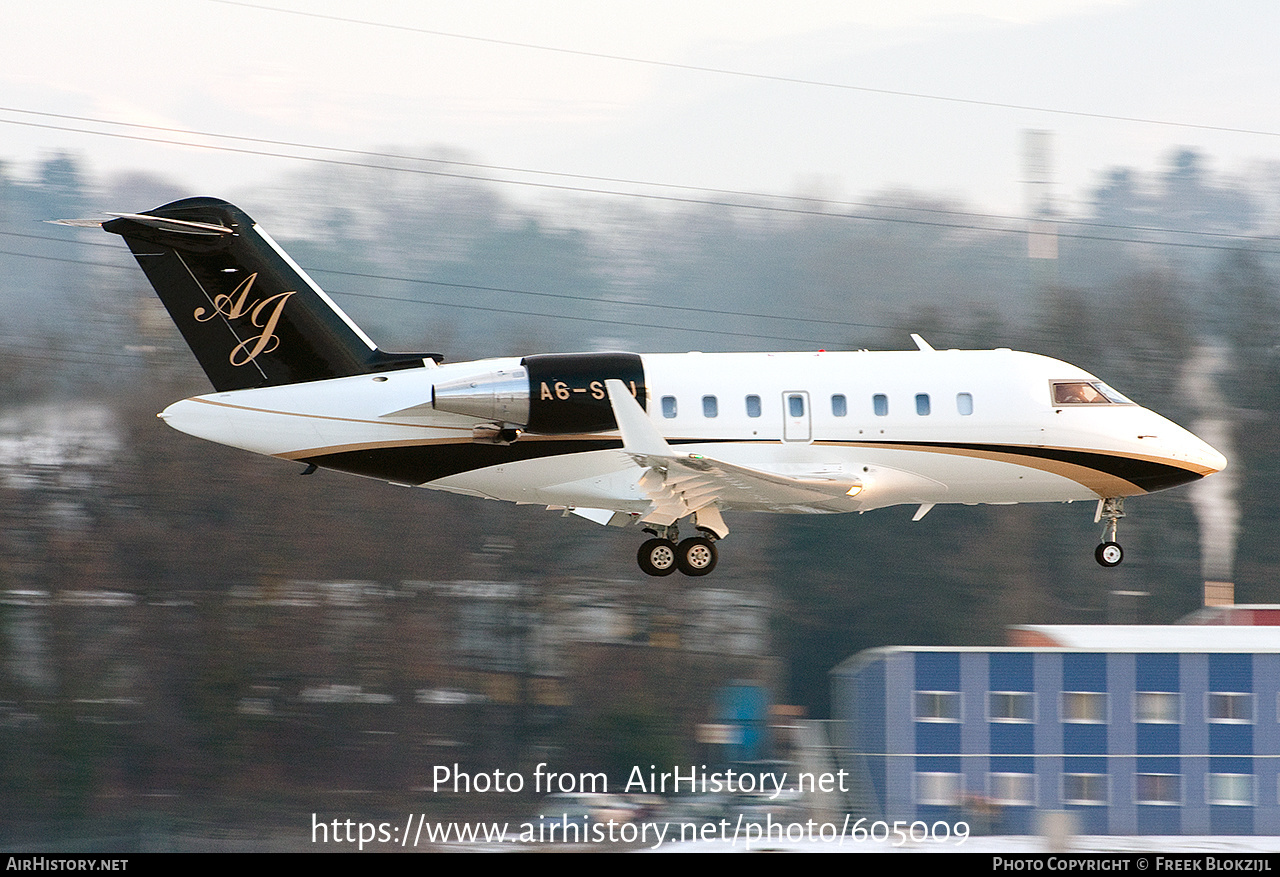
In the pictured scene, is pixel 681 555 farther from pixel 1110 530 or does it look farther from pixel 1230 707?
pixel 1230 707

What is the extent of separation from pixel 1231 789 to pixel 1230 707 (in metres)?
2.09

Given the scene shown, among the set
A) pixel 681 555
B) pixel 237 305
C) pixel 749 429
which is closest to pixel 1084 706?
pixel 681 555

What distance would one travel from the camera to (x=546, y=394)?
23.4m

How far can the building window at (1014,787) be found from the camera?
36719 millimetres

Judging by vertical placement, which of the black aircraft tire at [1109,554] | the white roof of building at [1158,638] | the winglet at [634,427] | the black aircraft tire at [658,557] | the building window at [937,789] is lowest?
the building window at [937,789]

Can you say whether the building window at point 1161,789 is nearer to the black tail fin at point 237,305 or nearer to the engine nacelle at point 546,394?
the engine nacelle at point 546,394

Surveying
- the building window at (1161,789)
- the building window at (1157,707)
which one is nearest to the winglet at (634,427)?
the building window at (1157,707)

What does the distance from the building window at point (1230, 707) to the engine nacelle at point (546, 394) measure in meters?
19.8

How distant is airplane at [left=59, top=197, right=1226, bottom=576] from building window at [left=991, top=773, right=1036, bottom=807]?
13596mm

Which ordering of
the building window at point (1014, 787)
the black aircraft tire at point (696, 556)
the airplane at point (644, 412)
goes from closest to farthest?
the airplane at point (644, 412) < the black aircraft tire at point (696, 556) < the building window at point (1014, 787)

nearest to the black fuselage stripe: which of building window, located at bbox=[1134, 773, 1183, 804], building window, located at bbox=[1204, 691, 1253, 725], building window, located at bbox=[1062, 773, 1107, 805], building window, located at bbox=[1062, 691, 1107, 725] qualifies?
building window, located at bbox=[1062, 691, 1107, 725]
